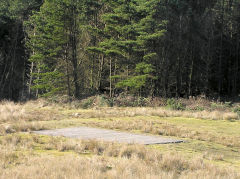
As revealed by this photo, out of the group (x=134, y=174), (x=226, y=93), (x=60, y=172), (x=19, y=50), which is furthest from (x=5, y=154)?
(x=226, y=93)

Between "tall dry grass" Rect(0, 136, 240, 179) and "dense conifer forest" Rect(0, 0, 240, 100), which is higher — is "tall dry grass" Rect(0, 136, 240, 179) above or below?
below

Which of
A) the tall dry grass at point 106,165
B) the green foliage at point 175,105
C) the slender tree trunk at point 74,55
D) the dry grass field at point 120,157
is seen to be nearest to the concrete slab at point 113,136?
the dry grass field at point 120,157

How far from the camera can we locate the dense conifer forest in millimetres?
30453

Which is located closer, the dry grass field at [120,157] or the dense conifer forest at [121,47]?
the dry grass field at [120,157]

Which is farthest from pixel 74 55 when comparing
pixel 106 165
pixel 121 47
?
pixel 106 165

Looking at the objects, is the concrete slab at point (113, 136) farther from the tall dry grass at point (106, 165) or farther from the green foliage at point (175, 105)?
the green foliage at point (175, 105)

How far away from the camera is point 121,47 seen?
2984cm

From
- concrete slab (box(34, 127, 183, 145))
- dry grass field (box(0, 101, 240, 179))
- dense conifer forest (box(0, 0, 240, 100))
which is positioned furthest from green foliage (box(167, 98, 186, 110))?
concrete slab (box(34, 127, 183, 145))

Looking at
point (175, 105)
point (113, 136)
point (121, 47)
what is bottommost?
point (113, 136)

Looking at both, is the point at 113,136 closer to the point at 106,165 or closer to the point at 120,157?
the point at 120,157

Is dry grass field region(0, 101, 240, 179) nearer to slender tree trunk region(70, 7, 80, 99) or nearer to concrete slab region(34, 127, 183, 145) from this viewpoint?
concrete slab region(34, 127, 183, 145)

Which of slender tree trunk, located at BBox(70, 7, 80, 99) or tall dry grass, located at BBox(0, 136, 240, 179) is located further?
slender tree trunk, located at BBox(70, 7, 80, 99)

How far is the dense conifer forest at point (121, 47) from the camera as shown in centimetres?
3045

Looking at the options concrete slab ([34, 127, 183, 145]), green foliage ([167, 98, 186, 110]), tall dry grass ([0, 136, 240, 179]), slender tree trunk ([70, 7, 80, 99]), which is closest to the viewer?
tall dry grass ([0, 136, 240, 179])
